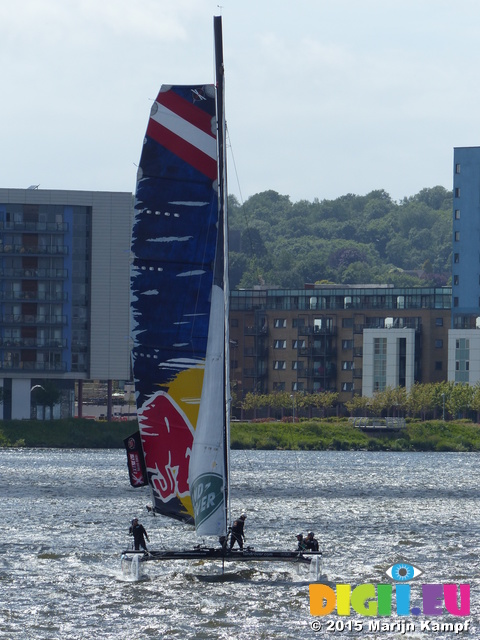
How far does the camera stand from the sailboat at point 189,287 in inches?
1591

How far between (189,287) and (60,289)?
125 metres

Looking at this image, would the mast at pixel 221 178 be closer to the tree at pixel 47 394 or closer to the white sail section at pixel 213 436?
the white sail section at pixel 213 436

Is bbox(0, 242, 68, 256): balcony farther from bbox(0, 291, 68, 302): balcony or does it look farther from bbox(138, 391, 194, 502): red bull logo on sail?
bbox(138, 391, 194, 502): red bull logo on sail

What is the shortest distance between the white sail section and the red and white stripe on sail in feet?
11.7

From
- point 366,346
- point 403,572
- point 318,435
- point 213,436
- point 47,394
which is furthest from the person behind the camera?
point 366,346

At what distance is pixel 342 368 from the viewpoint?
19675cm

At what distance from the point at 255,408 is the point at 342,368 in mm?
13040

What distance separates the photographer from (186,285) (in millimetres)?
40750

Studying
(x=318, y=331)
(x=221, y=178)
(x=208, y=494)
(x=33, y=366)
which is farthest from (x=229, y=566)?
(x=318, y=331)

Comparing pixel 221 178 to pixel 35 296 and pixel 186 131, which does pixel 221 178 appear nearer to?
pixel 186 131

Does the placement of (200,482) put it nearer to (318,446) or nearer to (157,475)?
(157,475)

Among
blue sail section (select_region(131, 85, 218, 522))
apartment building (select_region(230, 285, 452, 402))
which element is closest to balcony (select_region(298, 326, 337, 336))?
apartment building (select_region(230, 285, 452, 402))

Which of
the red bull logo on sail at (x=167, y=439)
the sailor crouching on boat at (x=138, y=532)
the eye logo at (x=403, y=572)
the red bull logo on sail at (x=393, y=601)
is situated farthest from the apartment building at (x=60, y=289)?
the red bull logo on sail at (x=167, y=439)

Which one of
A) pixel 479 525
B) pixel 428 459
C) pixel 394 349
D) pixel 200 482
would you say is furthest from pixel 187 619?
pixel 394 349
